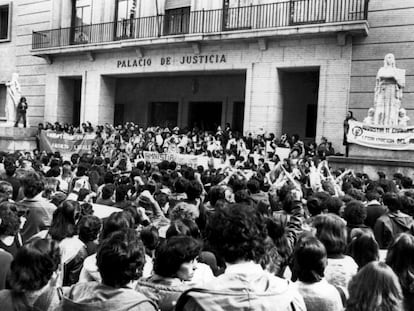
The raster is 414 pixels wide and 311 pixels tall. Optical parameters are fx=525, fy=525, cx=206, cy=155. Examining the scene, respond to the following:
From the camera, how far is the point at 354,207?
513cm

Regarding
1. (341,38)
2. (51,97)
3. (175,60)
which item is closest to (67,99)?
(51,97)

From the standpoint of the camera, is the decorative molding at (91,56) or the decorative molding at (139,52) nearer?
the decorative molding at (139,52)

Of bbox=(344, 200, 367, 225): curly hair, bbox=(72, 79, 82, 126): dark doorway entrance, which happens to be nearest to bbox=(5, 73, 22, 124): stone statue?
bbox=(72, 79, 82, 126): dark doorway entrance

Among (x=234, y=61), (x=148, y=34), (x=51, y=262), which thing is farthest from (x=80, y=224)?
(x=148, y=34)

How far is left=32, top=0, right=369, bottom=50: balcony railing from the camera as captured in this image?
64.5ft

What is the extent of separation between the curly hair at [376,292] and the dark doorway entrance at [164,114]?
85.6 ft

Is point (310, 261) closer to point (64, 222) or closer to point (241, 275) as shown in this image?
point (241, 275)

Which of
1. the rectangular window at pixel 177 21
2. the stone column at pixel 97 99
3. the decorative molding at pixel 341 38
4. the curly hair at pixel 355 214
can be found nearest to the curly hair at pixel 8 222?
the curly hair at pixel 355 214

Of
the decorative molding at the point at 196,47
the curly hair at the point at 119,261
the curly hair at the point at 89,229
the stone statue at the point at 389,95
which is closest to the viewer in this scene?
the curly hair at the point at 119,261

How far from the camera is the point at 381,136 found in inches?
596

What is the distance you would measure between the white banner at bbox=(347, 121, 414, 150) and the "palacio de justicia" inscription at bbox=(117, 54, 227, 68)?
7.75 metres

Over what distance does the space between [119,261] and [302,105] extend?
72.5 feet

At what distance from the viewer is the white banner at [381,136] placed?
48.5ft

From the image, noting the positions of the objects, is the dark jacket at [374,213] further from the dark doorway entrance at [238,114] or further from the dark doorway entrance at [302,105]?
the dark doorway entrance at [238,114]
